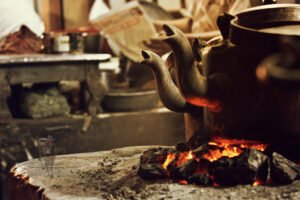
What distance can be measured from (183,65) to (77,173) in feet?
3.12

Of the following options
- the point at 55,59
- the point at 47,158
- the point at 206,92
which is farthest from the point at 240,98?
the point at 55,59

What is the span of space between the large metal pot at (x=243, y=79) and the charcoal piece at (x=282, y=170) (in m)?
0.15

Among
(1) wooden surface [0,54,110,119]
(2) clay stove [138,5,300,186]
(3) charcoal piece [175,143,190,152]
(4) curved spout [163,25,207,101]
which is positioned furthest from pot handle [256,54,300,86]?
(1) wooden surface [0,54,110,119]

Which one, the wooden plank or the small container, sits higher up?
the small container

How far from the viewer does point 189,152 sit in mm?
3146

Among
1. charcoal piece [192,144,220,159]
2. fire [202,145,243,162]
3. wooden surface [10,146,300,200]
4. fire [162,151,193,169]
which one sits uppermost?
charcoal piece [192,144,220,159]

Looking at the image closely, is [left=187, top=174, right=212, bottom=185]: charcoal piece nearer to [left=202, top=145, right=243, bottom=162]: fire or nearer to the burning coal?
the burning coal

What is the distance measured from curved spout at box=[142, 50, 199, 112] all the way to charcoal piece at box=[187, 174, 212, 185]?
505 millimetres

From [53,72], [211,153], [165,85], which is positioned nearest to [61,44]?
[53,72]

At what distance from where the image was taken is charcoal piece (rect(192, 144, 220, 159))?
117 inches

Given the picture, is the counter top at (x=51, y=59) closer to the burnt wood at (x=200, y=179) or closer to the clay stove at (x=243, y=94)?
the clay stove at (x=243, y=94)

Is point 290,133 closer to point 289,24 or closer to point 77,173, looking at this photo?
point 289,24

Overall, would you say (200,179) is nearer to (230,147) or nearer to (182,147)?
(230,147)

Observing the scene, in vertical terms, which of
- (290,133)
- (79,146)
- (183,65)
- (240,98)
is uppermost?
(183,65)
